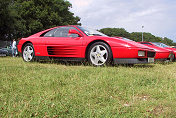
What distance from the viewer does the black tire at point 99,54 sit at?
5.06 meters

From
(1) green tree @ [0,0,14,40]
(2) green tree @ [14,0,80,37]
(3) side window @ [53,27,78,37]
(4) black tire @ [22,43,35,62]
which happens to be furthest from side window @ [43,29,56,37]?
(2) green tree @ [14,0,80,37]

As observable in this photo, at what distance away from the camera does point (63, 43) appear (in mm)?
5680

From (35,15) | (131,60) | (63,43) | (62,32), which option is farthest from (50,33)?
(35,15)

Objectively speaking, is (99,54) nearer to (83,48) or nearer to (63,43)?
(83,48)

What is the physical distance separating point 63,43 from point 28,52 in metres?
1.56

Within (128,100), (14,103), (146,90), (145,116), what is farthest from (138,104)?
(14,103)

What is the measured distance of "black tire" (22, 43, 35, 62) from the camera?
6.42m

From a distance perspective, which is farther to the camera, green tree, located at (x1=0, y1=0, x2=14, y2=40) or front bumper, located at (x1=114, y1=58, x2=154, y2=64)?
green tree, located at (x1=0, y1=0, x2=14, y2=40)

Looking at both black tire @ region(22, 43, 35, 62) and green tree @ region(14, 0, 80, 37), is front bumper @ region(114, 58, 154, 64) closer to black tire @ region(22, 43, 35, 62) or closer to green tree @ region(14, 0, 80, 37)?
black tire @ region(22, 43, 35, 62)

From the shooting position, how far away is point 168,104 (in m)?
2.06

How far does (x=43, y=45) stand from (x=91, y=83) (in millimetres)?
3543

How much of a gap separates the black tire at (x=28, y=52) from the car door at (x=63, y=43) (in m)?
0.70

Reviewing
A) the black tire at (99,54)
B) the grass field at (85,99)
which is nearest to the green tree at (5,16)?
the black tire at (99,54)

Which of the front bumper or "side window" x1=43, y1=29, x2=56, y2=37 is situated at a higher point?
"side window" x1=43, y1=29, x2=56, y2=37
